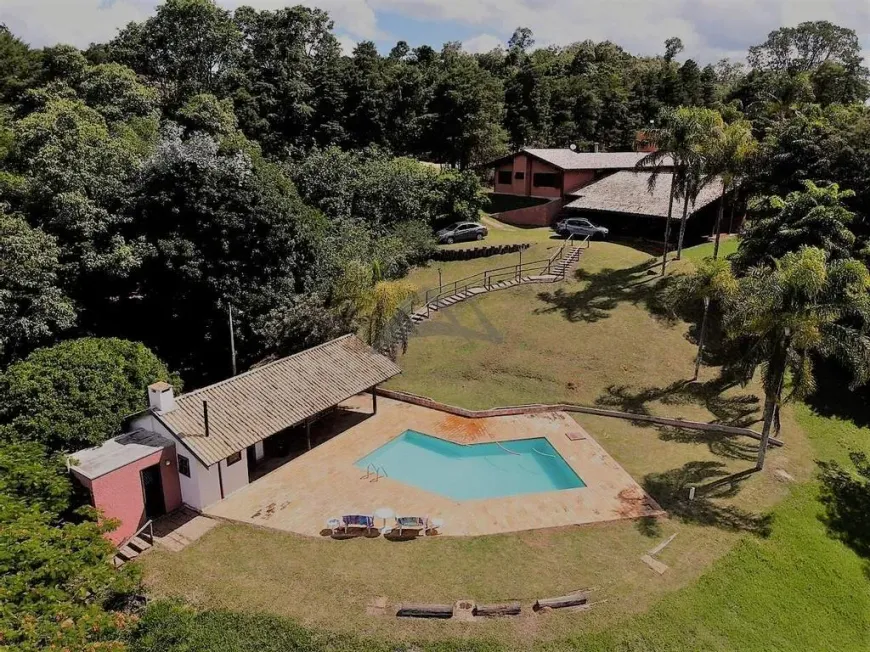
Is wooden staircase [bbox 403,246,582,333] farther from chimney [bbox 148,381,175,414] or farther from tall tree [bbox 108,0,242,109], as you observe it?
tall tree [bbox 108,0,242,109]

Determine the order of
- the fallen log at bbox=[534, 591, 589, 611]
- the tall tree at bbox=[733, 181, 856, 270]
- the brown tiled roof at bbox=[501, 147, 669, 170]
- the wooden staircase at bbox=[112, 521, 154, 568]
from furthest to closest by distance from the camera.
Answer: the brown tiled roof at bbox=[501, 147, 669, 170]
the tall tree at bbox=[733, 181, 856, 270]
the wooden staircase at bbox=[112, 521, 154, 568]
the fallen log at bbox=[534, 591, 589, 611]

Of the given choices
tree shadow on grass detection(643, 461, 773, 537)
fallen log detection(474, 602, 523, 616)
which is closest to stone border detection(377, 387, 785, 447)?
tree shadow on grass detection(643, 461, 773, 537)

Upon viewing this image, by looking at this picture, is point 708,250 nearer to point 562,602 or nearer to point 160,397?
point 562,602

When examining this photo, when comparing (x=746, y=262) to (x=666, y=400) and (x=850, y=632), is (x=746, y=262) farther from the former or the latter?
(x=850, y=632)

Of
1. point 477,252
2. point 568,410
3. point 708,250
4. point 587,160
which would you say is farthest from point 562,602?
point 587,160

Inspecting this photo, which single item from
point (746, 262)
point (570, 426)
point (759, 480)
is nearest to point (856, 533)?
point (759, 480)

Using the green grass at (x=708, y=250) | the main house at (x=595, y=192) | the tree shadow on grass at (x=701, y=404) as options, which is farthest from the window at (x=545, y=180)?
the tree shadow on grass at (x=701, y=404)
